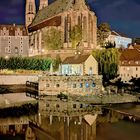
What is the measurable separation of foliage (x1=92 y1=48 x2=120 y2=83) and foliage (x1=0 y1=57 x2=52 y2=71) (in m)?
15.7

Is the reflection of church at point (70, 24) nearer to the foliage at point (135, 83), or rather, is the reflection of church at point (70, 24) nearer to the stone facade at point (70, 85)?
the foliage at point (135, 83)

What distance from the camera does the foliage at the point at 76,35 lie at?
111750 mm

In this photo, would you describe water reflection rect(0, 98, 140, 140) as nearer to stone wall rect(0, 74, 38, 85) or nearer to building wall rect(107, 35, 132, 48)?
stone wall rect(0, 74, 38, 85)

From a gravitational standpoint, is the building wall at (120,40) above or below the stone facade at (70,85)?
above

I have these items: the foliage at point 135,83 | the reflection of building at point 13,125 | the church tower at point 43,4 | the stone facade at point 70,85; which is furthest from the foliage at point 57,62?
the church tower at point 43,4

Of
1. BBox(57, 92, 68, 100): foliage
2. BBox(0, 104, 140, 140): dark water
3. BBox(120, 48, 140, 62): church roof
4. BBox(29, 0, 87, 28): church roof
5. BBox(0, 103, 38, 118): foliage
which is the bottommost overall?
BBox(0, 104, 140, 140): dark water

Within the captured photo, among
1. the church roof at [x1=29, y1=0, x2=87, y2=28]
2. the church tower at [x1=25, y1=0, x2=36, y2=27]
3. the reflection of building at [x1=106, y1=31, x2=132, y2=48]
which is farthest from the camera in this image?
the church tower at [x1=25, y1=0, x2=36, y2=27]

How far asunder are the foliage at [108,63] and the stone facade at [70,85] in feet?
37.9

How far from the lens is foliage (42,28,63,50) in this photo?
112062 millimetres

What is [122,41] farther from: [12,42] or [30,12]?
[12,42]

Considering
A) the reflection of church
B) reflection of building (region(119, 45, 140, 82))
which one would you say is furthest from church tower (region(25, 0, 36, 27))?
reflection of building (region(119, 45, 140, 82))

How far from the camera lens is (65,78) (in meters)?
70.1

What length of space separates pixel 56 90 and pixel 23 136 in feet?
98.2

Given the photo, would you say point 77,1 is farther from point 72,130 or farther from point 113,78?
point 72,130
